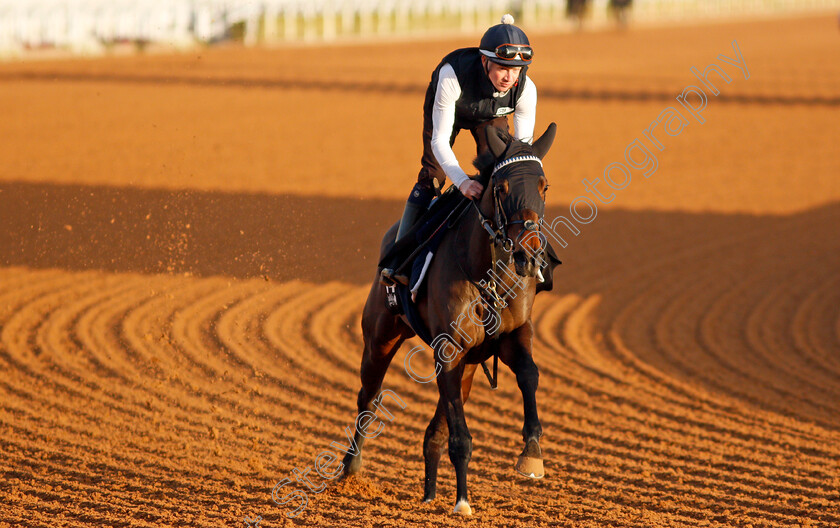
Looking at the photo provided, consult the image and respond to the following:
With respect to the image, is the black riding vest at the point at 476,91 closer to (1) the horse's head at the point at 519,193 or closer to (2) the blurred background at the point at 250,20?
(1) the horse's head at the point at 519,193

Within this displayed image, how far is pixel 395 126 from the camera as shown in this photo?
23.0 m

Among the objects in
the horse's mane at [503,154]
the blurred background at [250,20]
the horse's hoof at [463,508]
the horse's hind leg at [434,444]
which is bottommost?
the horse's hoof at [463,508]

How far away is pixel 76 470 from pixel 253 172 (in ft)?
36.6

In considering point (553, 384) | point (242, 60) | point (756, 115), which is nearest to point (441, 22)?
point (242, 60)

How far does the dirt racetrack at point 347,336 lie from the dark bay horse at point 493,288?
2.51 feet

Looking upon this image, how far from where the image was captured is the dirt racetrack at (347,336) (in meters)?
6.15

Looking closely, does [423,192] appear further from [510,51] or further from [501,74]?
[510,51]

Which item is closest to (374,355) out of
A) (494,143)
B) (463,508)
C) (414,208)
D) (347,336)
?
(414,208)

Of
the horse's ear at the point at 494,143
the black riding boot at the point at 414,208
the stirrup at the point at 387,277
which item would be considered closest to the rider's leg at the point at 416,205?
the black riding boot at the point at 414,208

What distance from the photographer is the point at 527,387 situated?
5.11 meters

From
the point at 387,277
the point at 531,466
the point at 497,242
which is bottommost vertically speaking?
the point at 531,466

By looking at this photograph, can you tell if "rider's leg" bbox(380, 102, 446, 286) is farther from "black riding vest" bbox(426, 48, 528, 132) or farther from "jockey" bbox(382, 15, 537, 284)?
"black riding vest" bbox(426, 48, 528, 132)

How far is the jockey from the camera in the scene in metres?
5.17

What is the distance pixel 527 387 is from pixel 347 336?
14.9 ft
